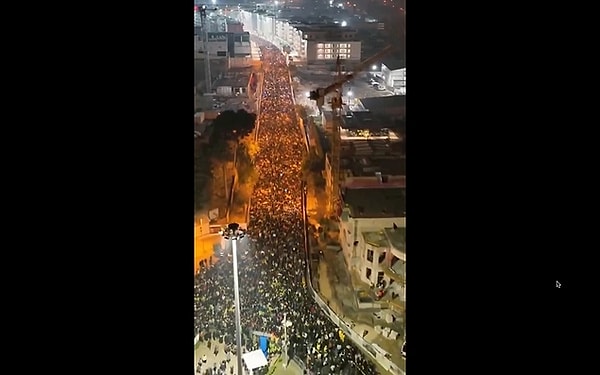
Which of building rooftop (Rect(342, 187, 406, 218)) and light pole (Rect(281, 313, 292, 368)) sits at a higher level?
building rooftop (Rect(342, 187, 406, 218))

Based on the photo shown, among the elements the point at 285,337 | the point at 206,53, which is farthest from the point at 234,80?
the point at 285,337

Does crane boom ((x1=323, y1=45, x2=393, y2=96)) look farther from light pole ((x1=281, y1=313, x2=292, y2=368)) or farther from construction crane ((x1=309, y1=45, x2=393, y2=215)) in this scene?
light pole ((x1=281, y1=313, x2=292, y2=368))

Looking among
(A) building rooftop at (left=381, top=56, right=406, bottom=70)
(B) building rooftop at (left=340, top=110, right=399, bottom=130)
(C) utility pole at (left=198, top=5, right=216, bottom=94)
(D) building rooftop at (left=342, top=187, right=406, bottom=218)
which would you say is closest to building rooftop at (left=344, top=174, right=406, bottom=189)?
(D) building rooftop at (left=342, top=187, right=406, bottom=218)

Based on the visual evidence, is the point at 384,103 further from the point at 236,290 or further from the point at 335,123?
the point at 236,290
